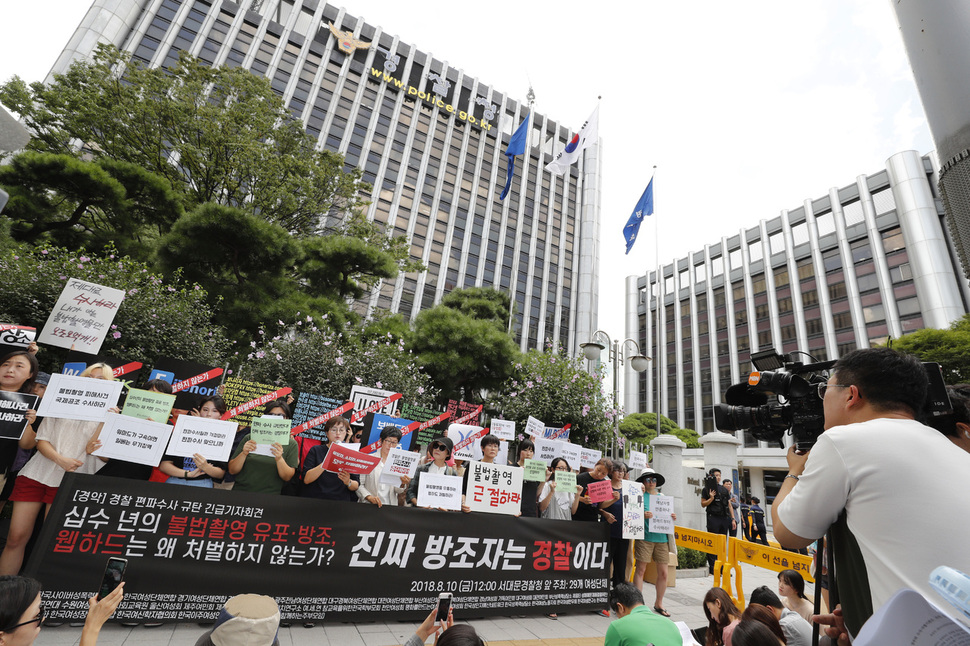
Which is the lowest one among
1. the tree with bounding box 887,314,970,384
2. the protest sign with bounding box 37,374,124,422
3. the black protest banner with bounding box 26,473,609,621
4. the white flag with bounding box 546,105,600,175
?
the black protest banner with bounding box 26,473,609,621

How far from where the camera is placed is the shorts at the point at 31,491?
13.5 ft

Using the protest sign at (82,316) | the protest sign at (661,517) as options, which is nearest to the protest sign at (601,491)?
the protest sign at (661,517)

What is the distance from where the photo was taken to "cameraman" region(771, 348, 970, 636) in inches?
50.1

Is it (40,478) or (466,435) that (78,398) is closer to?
(40,478)

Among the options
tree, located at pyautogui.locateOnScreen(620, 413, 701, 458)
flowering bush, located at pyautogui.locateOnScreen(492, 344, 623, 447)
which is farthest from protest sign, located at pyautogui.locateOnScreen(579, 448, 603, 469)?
tree, located at pyautogui.locateOnScreen(620, 413, 701, 458)

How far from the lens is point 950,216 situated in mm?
1980

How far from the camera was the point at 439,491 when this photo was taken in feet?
17.2

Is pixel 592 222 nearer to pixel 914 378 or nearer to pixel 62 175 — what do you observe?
pixel 62 175

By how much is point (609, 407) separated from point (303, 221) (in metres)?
11.8

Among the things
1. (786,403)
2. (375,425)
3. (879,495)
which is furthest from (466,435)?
(879,495)

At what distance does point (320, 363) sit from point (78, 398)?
8.05m

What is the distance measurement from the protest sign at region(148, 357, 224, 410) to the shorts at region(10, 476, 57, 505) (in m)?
3.51

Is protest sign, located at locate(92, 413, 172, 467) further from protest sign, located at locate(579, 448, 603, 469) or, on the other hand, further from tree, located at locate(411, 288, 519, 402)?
tree, located at locate(411, 288, 519, 402)

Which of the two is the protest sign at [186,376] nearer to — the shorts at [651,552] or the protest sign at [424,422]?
the protest sign at [424,422]
